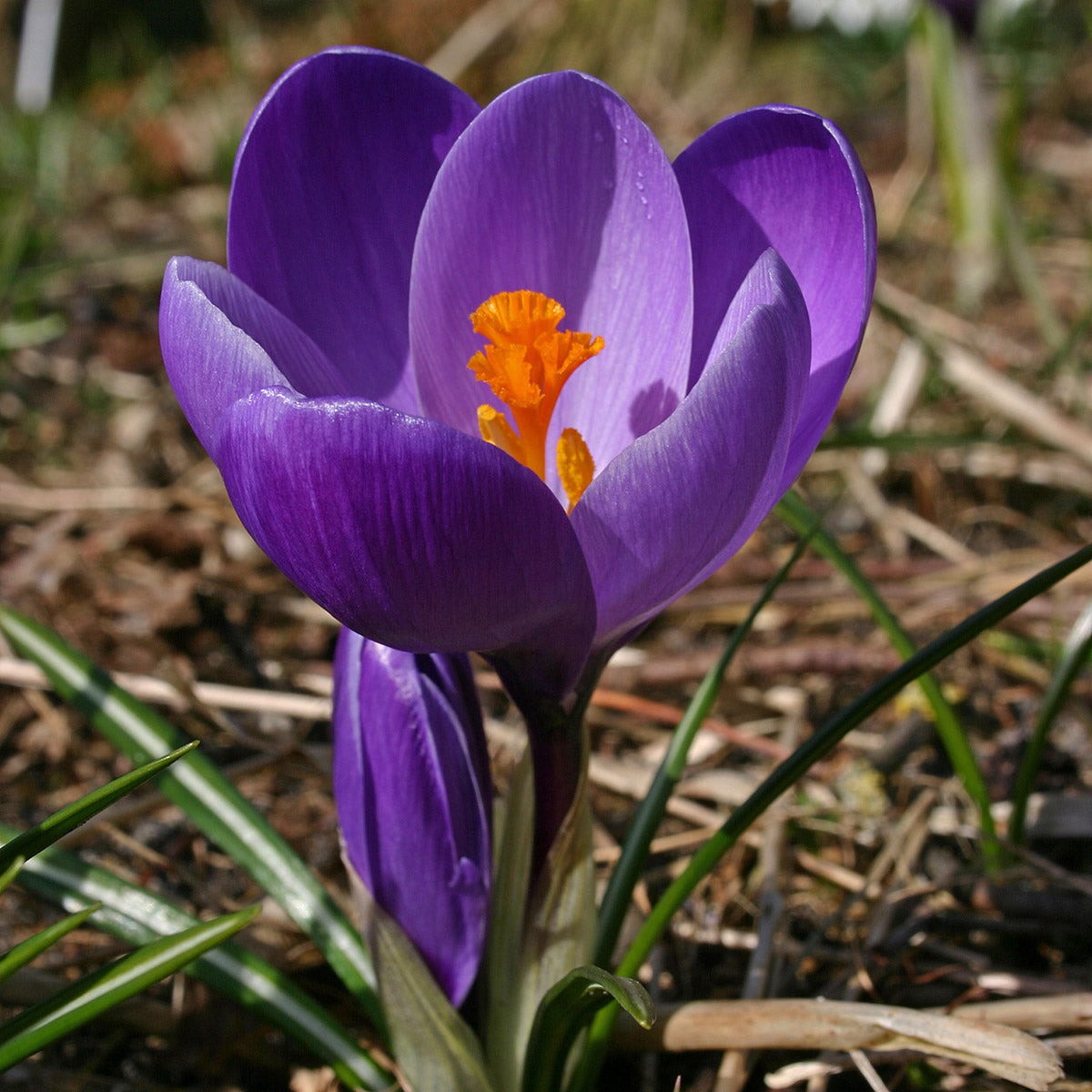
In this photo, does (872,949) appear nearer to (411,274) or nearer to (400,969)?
(400,969)

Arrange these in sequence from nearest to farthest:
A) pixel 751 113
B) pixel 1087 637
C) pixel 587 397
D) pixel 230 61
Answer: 1. pixel 751 113
2. pixel 587 397
3. pixel 1087 637
4. pixel 230 61

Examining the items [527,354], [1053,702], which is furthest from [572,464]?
[1053,702]

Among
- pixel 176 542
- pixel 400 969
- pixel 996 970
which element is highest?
pixel 176 542

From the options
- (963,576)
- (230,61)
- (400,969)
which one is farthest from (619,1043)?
(230,61)

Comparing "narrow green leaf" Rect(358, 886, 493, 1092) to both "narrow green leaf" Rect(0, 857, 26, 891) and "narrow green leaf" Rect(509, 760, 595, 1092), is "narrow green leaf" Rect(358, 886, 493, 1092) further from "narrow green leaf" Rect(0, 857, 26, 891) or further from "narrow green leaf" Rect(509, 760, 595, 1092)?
"narrow green leaf" Rect(0, 857, 26, 891)

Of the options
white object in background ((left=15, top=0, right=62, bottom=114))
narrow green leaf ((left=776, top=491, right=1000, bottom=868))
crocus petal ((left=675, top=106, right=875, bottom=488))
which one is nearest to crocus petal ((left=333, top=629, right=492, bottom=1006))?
crocus petal ((left=675, top=106, right=875, bottom=488))

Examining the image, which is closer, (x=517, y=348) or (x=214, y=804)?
(x=517, y=348)

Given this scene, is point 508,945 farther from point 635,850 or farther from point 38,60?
point 38,60
